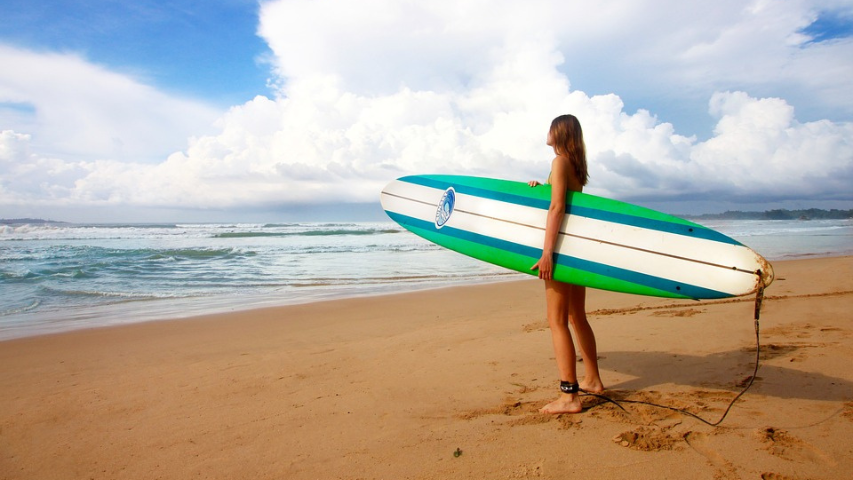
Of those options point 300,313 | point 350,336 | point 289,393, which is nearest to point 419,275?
point 300,313

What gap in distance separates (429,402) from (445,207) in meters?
1.66

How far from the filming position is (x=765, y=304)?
5.21m

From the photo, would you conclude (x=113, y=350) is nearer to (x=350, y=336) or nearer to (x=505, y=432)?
(x=350, y=336)

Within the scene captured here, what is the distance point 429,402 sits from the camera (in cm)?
266

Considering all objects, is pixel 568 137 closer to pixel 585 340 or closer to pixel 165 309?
pixel 585 340

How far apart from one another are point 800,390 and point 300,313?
4995mm

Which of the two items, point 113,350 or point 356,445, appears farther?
point 113,350

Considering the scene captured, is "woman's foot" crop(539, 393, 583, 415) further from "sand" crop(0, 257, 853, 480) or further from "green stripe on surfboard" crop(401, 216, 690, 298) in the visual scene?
"green stripe on surfboard" crop(401, 216, 690, 298)

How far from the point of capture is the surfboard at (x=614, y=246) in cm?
257

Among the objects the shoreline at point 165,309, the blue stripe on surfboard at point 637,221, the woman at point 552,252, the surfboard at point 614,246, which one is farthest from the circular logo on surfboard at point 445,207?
the shoreline at point 165,309

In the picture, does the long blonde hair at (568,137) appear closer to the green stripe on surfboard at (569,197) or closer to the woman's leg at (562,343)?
the green stripe on surfboard at (569,197)

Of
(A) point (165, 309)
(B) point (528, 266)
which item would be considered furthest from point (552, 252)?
(A) point (165, 309)

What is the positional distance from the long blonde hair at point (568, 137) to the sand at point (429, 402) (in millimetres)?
1343

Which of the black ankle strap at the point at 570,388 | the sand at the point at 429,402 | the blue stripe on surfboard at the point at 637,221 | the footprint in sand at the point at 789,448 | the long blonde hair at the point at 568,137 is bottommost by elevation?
the sand at the point at 429,402
